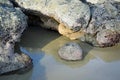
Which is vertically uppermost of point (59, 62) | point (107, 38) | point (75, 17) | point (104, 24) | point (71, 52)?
point (75, 17)

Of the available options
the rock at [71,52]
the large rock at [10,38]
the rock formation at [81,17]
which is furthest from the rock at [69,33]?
the large rock at [10,38]

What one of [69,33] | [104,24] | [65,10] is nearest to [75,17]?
[65,10]

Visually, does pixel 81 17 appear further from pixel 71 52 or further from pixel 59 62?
pixel 59 62

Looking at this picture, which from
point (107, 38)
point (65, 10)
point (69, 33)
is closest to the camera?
point (107, 38)

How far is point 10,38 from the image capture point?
5.52 m

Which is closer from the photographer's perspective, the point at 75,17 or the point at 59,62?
the point at 59,62

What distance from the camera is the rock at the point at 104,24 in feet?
20.3

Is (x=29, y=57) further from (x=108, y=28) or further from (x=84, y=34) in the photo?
(x=108, y=28)

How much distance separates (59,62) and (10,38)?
0.99 meters

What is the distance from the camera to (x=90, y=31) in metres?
6.29

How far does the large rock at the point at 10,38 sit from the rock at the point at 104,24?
1.48 meters

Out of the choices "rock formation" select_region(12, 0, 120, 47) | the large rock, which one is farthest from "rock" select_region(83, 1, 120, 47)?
the large rock

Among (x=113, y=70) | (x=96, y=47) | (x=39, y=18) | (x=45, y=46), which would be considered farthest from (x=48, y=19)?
(x=113, y=70)

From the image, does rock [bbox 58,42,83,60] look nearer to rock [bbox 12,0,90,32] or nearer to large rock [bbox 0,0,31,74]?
rock [bbox 12,0,90,32]
